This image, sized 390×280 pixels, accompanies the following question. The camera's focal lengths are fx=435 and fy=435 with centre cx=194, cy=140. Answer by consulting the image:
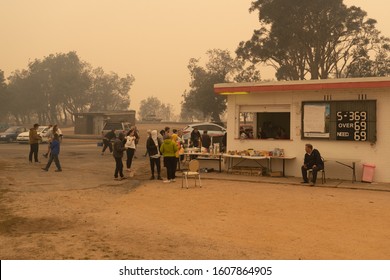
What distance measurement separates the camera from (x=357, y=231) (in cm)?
823

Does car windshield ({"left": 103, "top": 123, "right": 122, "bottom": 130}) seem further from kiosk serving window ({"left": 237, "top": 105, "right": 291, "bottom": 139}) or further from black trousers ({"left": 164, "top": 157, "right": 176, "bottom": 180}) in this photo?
black trousers ({"left": 164, "top": 157, "right": 176, "bottom": 180})

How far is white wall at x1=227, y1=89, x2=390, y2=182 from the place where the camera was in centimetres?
1439

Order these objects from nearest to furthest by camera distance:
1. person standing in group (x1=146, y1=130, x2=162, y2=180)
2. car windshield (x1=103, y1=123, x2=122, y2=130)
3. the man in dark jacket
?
the man in dark jacket, person standing in group (x1=146, y1=130, x2=162, y2=180), car windshield (x1=103, y1=123, x2=122, y2=130)

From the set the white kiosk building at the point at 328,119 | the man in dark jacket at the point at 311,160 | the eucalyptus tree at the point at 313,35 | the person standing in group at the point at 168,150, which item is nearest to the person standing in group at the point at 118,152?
the person standing in group at the point at 168,150

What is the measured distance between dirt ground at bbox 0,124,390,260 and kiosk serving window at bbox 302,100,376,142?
2.60 meters

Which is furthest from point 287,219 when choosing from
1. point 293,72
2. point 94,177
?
point 293,72

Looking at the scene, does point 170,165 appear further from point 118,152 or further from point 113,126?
point 113,126

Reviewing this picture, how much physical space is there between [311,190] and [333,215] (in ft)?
11.2

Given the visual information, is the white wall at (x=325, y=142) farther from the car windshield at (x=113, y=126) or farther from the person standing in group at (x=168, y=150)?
the car windshield at (x=113, y=126)

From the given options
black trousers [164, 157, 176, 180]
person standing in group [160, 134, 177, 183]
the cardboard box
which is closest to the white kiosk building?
the cardboard box

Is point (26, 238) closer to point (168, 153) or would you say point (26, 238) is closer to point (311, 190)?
point (168, 153)

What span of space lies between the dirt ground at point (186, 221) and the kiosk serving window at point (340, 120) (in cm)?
260

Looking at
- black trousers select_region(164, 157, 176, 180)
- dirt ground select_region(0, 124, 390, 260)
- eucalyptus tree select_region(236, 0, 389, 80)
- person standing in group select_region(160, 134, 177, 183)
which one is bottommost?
dirt ground select_region(0, 124, 390, 260)

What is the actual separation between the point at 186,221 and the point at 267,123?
10.3 metres
